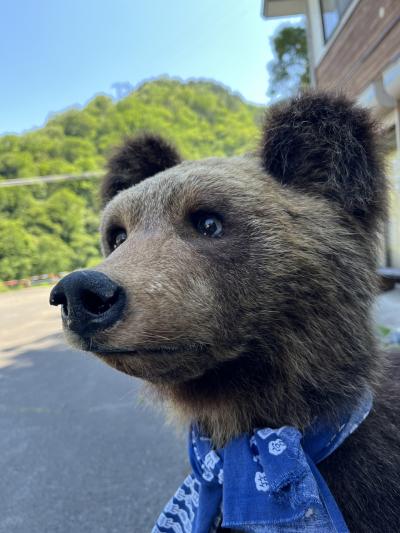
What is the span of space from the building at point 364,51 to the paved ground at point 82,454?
2184 millimetres

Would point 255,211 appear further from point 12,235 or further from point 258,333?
point 12,235

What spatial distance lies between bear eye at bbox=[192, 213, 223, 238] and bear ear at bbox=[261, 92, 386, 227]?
28 cm

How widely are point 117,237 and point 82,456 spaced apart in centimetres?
197

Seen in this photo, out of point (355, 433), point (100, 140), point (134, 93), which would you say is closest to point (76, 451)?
point (355, 433)

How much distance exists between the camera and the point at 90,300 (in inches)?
33.4

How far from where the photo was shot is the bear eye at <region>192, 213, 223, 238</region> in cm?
110

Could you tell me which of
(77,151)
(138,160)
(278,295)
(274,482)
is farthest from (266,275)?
(77,151)

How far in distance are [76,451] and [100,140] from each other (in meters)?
31.0

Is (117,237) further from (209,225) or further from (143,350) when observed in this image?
(143,350)

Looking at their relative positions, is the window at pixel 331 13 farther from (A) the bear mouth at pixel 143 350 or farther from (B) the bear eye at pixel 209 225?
(A) the bear mouth at pixel 143 350

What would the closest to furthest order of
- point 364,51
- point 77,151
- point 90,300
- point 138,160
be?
point 90,300
point 138,160
point 364,51
point 77,151

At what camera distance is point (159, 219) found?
1156mm

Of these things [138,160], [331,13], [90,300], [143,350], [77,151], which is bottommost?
[143,350]

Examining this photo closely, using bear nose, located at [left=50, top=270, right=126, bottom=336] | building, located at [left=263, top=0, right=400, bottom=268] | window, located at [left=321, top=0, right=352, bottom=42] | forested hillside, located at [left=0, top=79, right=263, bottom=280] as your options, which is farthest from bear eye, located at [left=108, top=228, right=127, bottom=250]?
forested hillside, located at [left=0, top=79, right=263, bottom=280]
